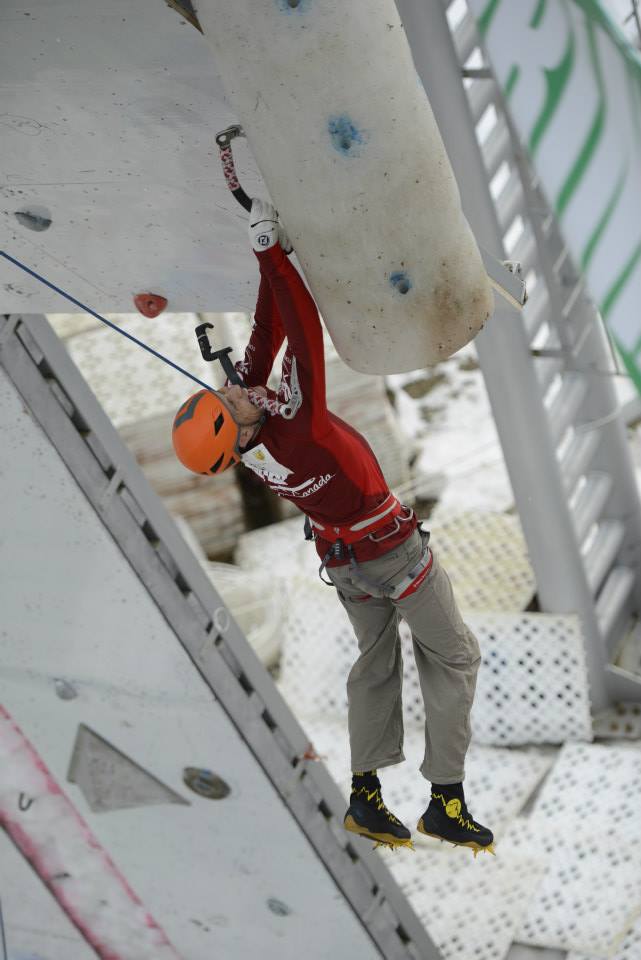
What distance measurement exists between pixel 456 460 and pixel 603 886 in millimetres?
3850

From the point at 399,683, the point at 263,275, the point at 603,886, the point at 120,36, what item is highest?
the point at 120,36

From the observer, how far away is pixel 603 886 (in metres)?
6.37

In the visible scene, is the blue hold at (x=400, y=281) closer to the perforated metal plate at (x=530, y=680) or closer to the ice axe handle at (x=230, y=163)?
the ice axe handle at (x=230, y=163)

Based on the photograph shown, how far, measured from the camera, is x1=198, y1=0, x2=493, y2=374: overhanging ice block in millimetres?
2484

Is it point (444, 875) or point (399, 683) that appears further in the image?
point (444, 875)

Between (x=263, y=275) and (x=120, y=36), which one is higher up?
(x=120, y=36)

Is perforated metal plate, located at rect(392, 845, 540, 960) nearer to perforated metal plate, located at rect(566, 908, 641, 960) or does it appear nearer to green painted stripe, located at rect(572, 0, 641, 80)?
perforated metal plate, located at rect(566, 908, 641, 960)

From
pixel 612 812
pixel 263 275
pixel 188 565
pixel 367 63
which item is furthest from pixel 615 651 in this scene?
pixel 367 63

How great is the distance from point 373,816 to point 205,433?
138 centimetres

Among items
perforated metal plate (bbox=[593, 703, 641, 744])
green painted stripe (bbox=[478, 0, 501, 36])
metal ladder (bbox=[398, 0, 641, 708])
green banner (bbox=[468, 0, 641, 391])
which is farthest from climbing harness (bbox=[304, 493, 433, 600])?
perforated metal plate (bbox=[593, 703, 641, 744])

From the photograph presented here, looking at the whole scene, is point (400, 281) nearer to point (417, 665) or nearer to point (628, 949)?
point (417, 665)

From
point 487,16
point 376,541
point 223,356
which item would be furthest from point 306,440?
point 487,16

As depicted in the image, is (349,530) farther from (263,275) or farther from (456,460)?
(456,460)

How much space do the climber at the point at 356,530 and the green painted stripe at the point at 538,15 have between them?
643 millimetres
